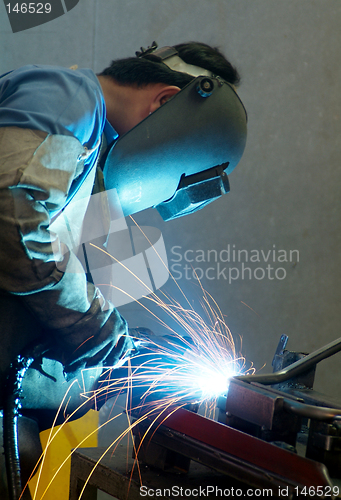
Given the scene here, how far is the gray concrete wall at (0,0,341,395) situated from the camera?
277cm

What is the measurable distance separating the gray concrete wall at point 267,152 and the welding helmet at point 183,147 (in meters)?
1.26

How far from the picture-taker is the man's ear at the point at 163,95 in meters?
1.51

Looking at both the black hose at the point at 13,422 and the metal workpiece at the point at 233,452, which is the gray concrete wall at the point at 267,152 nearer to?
the black hose at the point at 13,422

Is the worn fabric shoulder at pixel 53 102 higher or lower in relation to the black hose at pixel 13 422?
→ higher

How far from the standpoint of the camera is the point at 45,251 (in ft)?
3.63

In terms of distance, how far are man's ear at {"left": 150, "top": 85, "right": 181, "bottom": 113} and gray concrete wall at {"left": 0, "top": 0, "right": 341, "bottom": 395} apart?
4.33 ft

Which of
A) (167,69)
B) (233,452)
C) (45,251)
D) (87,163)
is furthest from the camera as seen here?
(167,69)

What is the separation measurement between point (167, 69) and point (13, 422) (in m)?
1.33

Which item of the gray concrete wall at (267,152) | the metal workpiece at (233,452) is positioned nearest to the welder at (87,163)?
the metal workpiece at (233,452)

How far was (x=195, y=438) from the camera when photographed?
3.09 ft

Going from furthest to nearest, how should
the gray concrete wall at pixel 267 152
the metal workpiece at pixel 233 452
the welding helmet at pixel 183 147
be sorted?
the gray concrete wall at pixel 267 152
the welding helmet at pixel 183 147
the metal workpiece at pixel 233 452

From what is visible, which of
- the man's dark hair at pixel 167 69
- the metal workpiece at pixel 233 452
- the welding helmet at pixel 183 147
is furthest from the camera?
the man's dark hair at pixel 167 69
